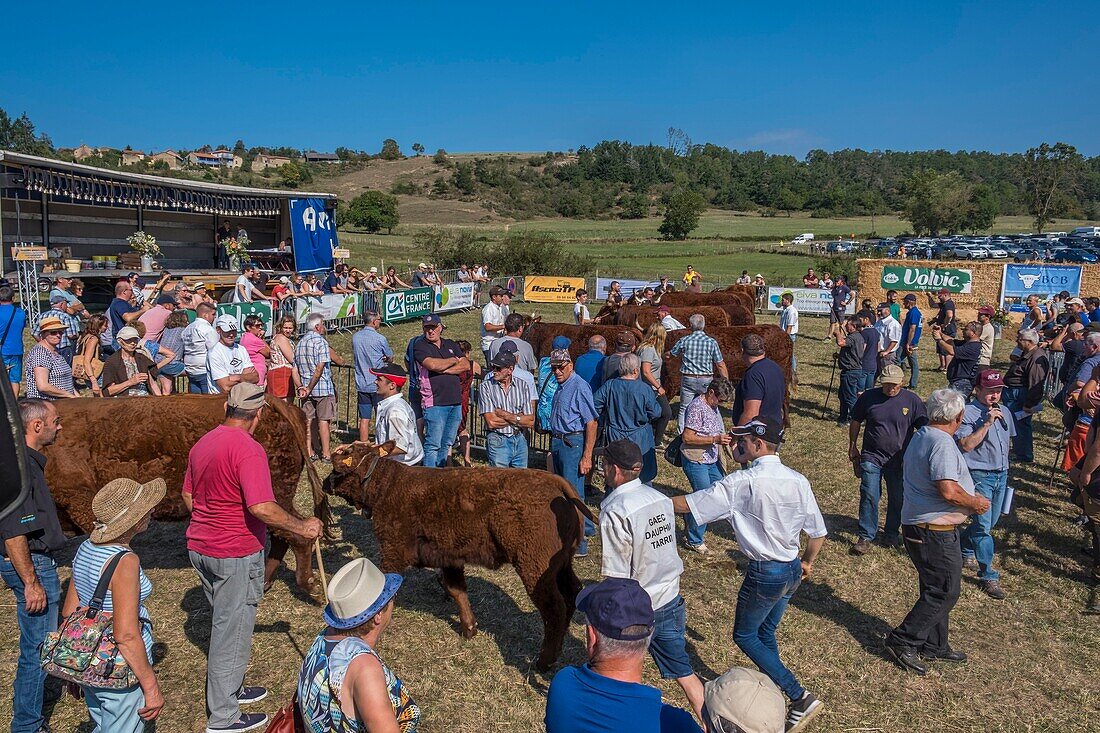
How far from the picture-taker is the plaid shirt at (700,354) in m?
9.14

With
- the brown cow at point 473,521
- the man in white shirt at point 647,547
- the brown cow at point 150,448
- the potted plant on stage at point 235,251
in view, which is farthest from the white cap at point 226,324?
the potted plant on stage at point 235,251

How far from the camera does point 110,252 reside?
914 inches

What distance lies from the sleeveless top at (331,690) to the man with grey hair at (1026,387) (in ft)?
30.1

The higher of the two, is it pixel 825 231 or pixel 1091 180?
pixel 1091 180

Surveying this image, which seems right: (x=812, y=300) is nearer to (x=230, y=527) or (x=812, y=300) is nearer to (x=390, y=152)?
(x=230, y=527)

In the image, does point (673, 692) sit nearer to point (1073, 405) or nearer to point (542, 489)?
point (542, 489)

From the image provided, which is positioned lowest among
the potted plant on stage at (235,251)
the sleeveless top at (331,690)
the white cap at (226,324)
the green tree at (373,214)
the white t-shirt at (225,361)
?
the sleeveless top at (331,690)

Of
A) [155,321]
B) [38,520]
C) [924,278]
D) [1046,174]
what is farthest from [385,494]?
[1046,174]

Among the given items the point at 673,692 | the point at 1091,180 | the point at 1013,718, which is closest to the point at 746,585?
the point at 673,692

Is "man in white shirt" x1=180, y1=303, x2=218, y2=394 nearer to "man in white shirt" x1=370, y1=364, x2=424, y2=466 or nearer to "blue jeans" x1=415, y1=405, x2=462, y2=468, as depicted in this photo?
"blue jeans" x1=415, y1=405, x2=462, y2=468

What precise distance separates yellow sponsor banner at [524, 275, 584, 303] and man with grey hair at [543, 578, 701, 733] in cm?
2931

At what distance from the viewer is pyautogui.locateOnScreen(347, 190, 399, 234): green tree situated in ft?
227

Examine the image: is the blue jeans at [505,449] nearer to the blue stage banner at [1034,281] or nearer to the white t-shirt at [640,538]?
the white t-shirt at [640,538]

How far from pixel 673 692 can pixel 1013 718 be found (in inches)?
87.4
